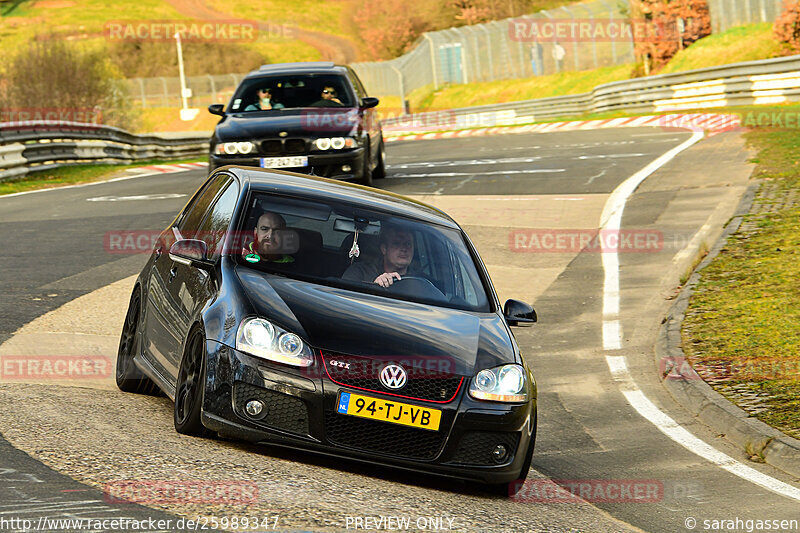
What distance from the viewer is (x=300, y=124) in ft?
55.5

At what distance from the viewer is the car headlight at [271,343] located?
6051 mm

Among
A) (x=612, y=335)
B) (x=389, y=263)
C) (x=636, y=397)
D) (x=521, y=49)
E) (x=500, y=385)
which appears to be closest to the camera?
(x=500, y=385)

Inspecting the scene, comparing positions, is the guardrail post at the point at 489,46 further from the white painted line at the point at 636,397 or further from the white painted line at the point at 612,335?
the white painted line at the point at 612,335

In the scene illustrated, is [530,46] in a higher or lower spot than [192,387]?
lower

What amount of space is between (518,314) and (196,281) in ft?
6.57

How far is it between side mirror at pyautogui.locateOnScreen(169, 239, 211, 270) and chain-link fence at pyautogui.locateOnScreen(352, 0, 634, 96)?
155ft

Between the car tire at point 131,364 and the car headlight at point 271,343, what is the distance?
73.1 inches

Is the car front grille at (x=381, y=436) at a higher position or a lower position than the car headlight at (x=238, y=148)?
lower

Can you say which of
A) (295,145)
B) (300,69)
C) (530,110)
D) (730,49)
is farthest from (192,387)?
(530,110)

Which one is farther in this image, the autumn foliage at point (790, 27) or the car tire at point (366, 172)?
the autumn foliage at point (790, 27)

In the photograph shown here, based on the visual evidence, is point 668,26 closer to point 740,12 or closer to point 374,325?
point 740,12

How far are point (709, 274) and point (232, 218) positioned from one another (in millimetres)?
7559

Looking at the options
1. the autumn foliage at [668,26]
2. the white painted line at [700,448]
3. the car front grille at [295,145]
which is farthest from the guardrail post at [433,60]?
the white painted line at [700,448]

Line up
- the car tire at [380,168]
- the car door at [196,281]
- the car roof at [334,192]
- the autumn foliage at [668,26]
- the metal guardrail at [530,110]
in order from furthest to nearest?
1. the autumn foliage at [668,26]
2. the metal guardrail at [530,110]
3. the car tire at [380,168]
4. the car roof at [334,192]
5. the car door at [196,281]
